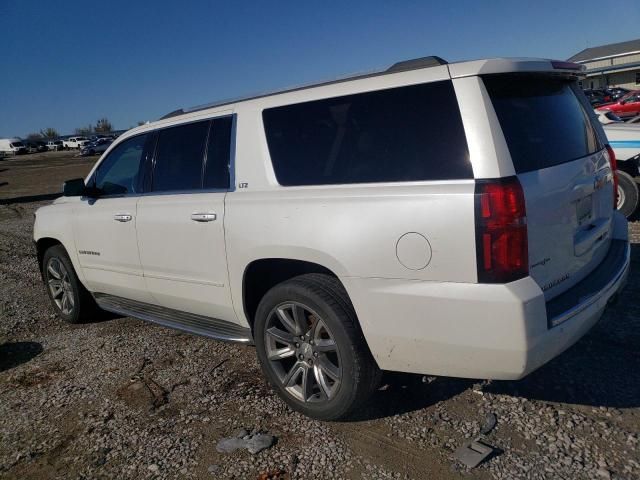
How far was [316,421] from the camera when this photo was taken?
335 cm

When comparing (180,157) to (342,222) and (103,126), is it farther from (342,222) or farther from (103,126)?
(103,126)

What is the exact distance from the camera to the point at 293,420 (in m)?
3.38

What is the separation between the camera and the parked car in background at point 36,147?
76.4 m

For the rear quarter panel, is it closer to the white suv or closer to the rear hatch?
the white suv

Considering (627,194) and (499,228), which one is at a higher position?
(499,228)

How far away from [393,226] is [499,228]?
508 mm

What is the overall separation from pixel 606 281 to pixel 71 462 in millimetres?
3199

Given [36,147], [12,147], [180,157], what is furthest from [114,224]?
[36,147]

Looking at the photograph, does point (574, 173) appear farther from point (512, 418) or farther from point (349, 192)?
point (512, 418)

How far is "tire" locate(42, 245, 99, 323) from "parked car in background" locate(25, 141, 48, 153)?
80.0m

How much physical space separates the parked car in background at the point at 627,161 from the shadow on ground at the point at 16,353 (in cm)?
738

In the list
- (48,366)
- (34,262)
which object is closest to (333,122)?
(48,366)

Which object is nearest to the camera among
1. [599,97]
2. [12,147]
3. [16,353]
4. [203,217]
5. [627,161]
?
[203,217]

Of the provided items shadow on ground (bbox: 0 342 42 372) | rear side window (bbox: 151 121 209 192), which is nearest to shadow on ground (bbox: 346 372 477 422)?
rear side window (bbox: 151 121 209 192)
